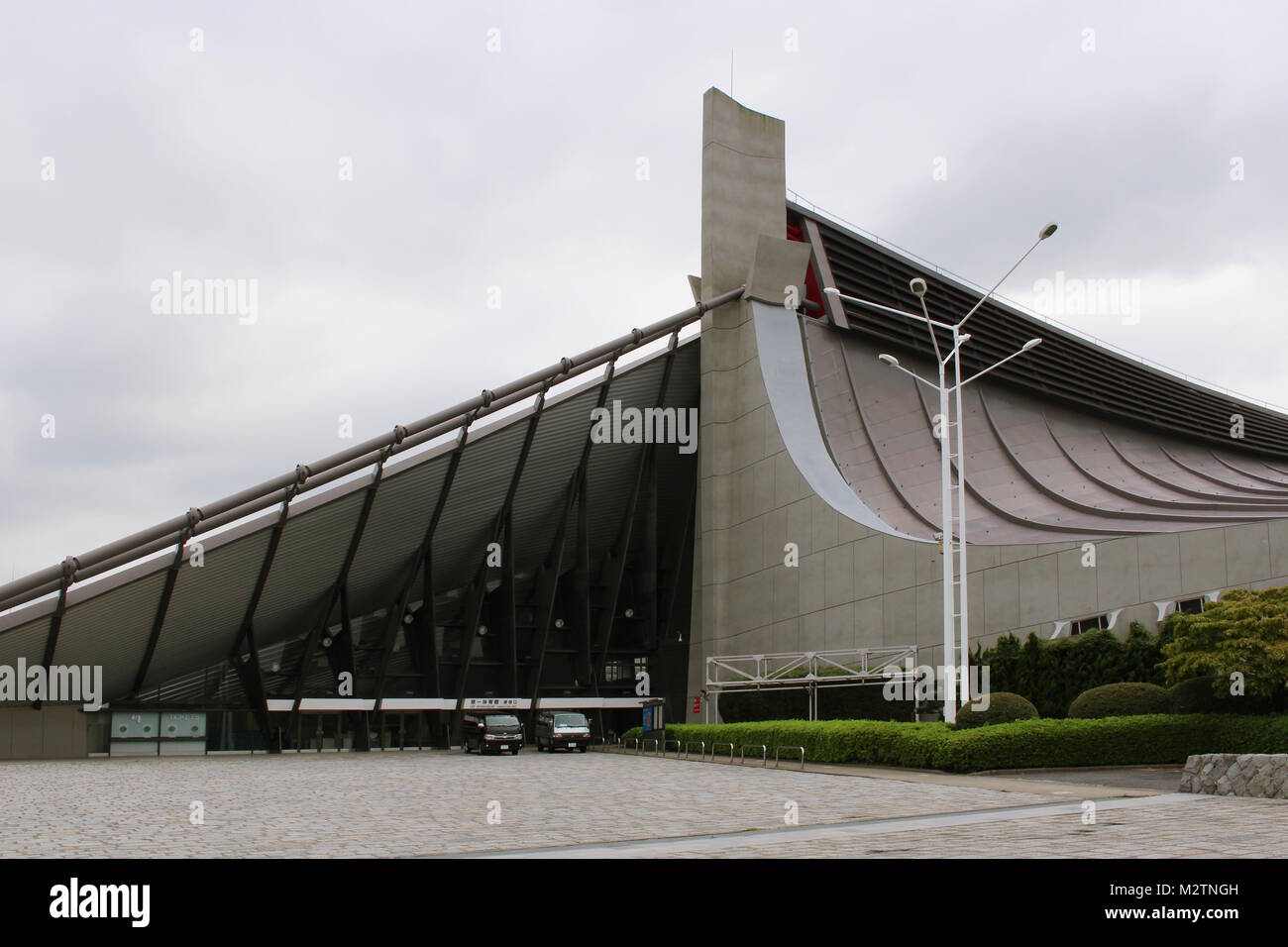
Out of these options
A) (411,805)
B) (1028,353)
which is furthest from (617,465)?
(411,805)

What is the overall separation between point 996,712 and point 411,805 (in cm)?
1389

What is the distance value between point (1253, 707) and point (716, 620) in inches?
975

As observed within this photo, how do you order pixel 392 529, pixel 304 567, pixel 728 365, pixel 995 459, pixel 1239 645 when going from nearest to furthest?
pixel 1239 645 < pixel 304 567 < pixel 392 529 < pixel 728 365 < pixel 995 459

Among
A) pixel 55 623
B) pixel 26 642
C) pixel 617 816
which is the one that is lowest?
pixel 617 816

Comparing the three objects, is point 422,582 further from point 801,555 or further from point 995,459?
point 995,459

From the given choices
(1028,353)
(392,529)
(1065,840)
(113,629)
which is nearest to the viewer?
(1065,840)

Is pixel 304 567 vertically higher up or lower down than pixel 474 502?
lower down

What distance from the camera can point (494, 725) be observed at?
125 feet

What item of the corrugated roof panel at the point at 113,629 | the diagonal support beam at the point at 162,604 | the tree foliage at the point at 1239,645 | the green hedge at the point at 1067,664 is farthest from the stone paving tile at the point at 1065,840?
the corrugated roof panel at the point at 113,629

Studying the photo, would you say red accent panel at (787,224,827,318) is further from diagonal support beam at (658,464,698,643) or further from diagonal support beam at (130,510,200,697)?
diagonal support beam at (130,510,200,697)

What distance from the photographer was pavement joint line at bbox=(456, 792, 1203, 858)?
11.7 meters

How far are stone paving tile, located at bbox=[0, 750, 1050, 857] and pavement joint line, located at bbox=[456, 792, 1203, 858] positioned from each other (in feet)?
1.20

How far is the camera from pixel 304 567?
40344 mm
